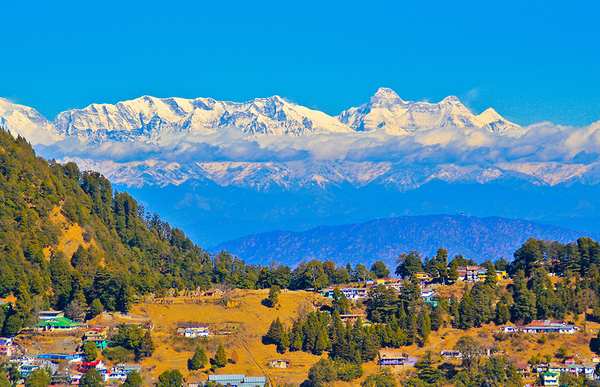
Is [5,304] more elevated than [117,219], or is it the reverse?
[117,219]

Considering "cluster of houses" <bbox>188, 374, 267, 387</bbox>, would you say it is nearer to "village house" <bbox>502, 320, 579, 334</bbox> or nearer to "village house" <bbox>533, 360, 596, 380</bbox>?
"village house" <bbox>533, 360, 596, 380</bbox>

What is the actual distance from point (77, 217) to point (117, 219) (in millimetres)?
15100

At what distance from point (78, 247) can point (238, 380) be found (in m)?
36.6

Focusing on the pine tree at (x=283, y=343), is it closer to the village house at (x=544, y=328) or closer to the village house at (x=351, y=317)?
the village house at (x=351, y=317)

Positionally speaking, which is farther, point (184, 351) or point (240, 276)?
point (240, 276)

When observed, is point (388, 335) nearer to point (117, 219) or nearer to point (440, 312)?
point (440, 312)

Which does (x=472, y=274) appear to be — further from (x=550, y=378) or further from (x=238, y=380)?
(x=238, y=380)

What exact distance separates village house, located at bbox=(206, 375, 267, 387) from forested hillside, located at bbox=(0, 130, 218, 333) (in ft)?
60.2

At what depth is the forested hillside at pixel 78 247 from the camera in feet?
422

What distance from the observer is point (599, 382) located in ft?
369

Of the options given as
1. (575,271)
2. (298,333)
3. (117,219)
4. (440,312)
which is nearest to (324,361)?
(298,333)

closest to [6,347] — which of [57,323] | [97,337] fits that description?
[57,323]

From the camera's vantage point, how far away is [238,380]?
113 m

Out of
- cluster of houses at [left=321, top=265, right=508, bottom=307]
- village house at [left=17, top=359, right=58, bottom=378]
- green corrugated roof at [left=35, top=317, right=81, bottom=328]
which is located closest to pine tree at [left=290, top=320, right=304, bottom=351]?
cluster of houses at [left=321, top=265, right=508, bottom=307]
